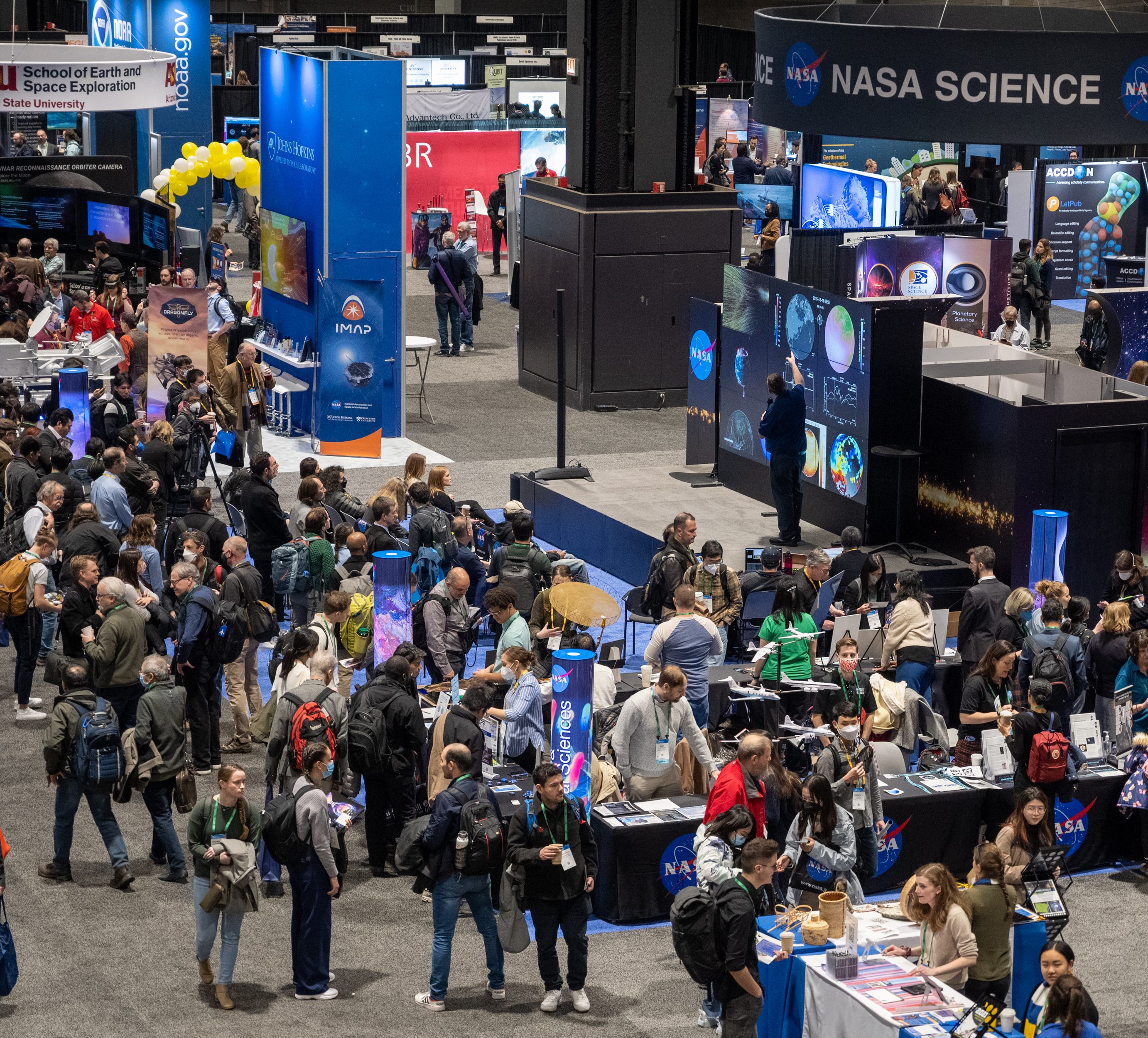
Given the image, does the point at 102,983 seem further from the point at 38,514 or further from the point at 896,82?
the point at 896,82

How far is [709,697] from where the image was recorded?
423 inches

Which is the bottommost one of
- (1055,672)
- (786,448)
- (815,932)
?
(815,932)

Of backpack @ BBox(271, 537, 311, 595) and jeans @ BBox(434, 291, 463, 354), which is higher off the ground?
jeans @ BBox(434, 291, 463, 354)

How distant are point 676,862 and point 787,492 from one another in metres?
5.67

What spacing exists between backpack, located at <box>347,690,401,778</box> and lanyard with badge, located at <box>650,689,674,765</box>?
1342 mm

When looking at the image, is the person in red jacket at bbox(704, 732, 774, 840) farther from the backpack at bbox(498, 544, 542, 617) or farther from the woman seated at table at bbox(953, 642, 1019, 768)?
the backpack at bbox(498, 544, 542, 617)

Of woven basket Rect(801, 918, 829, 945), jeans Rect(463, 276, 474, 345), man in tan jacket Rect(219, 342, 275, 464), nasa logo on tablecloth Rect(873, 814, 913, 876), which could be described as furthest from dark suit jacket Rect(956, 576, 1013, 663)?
jeans Rect(463, 276, 474, 345)

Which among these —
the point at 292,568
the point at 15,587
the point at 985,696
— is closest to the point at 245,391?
the point at 292,568

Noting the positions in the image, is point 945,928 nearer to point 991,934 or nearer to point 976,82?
point 991,934

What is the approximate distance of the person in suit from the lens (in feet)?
36.6

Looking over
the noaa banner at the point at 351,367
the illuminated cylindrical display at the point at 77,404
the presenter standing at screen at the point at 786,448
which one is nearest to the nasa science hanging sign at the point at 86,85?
the noaa banner at the point at 351,367

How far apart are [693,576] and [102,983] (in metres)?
4.92

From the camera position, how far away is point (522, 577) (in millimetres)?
11641

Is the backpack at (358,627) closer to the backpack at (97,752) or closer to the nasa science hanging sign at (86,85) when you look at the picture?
the backpack at (97,752)
